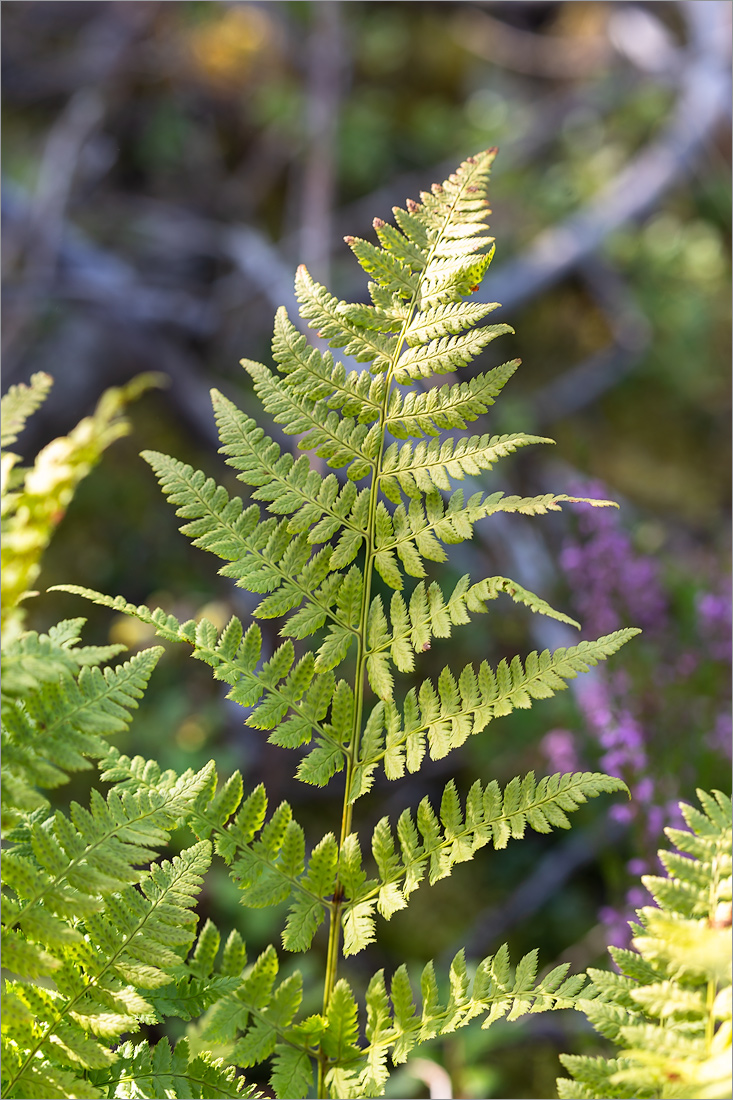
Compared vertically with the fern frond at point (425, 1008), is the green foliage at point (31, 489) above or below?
above

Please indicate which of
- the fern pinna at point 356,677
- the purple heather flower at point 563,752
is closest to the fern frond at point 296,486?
the fern pinna at point 356,677

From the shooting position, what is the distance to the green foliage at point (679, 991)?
1.69 ft

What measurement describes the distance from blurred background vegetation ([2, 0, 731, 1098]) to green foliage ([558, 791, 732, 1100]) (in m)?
0.95

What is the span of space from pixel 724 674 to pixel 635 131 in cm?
330

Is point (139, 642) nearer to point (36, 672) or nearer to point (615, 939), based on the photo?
point (615, 939)

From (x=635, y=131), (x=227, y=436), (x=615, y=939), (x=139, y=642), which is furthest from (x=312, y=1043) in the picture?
(x=635, y=131)

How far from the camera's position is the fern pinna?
67 cm

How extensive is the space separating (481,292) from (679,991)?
9.38 ft

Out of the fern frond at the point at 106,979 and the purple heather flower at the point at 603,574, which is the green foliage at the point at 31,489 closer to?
the fern frond at the point at 106,979

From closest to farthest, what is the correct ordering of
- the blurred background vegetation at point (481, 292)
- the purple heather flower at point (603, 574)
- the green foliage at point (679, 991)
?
the green foliage at point (679, 991), the purple heather flower at point (603, 574), the blurred background vegetation at point (481, 292)

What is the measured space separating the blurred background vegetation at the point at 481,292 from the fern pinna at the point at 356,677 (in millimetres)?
934

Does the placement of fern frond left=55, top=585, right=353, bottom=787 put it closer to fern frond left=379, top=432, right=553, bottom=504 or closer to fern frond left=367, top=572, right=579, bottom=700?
fern frond left=367, top=572, right=579, bottom=700

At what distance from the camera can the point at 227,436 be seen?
0.73 m

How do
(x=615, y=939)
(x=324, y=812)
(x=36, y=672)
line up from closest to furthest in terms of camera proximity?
(x=36, y=672)
(x=615, y=939)
(x=324, y=812)
